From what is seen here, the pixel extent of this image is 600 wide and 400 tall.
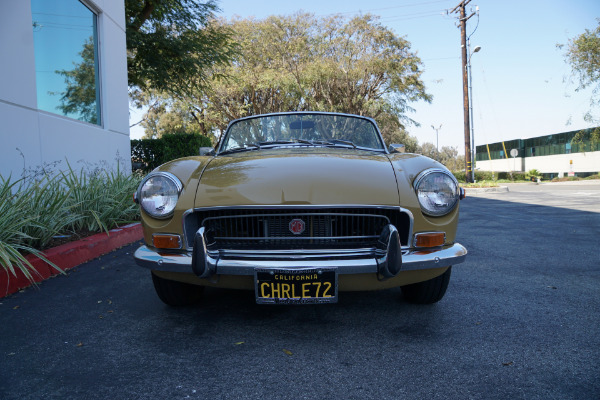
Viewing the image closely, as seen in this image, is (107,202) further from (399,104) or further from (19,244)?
(399,104)

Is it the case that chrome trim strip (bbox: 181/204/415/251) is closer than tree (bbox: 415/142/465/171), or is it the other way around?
chrome trim strip (bbox: 181/204/415/251)

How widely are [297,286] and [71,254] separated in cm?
260

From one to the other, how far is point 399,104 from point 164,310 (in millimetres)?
21869

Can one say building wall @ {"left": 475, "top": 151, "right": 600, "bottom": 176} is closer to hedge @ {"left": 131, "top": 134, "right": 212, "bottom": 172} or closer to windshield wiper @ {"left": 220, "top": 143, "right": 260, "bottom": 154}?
hedge @ {"left": 131, "top": 134, "right": 212, "bottom": 172}

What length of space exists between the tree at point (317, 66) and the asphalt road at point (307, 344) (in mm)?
18294

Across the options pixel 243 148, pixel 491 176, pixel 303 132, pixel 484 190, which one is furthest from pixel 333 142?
pixel 491 176

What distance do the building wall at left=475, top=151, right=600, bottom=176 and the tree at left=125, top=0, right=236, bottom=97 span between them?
102 feet

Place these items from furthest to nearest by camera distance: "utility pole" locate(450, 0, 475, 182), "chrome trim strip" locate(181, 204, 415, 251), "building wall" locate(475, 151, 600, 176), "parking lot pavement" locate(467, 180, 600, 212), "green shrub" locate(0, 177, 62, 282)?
"building wall" locate(475, 151, 600, 176)
"utility pole" locate(450, 0, 475, 182)
"parking lot pavement" locate(467, 180, 600, 212)
"green shrub" locate(0, 177, 62, 282)
"chrome trim strip" locate(181, 204, 415, 251)

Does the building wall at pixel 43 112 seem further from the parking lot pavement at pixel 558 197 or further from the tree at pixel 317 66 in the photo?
the tree at pixel 317 66

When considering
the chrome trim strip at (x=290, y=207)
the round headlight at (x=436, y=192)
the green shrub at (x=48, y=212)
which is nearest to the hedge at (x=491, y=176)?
the green shrub at (x=48, y=212)

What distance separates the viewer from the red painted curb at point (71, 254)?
291 centimetres

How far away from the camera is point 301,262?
1.94m

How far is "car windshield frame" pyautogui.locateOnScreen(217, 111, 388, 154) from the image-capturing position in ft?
10.4

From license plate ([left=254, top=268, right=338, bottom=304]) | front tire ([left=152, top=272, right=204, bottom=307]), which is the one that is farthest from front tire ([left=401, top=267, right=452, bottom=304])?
front tire ([left=152, top=272, right=204, bottom=307])
